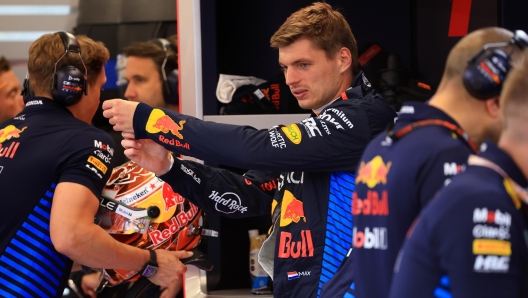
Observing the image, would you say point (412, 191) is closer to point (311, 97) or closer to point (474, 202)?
point (474, 202)

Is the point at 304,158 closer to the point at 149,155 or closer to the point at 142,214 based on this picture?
the point at 149,155

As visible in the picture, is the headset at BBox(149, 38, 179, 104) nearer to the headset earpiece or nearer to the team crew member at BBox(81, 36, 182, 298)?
the team crew member at BBox(81, 36, 182, 298)

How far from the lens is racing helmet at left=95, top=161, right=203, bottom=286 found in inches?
92.2

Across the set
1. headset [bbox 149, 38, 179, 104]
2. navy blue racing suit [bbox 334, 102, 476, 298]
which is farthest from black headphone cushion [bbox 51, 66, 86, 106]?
navy blue racing suit [bbox 334, 102, 476, 298]

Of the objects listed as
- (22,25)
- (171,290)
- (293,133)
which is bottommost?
(171,290)

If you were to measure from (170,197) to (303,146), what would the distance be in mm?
687

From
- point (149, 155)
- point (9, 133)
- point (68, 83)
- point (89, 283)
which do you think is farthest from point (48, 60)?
point (89, 283)

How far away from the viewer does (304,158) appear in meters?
1.86

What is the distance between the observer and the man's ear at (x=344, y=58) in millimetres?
2096

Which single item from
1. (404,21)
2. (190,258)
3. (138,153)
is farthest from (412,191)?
(404,21)

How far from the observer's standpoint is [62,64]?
2334 mm

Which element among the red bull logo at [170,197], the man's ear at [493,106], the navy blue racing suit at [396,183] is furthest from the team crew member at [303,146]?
the man's ear at [493,106]

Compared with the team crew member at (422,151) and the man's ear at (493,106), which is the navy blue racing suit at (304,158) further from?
the man's ear at (493,106)

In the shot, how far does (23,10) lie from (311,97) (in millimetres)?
3095
